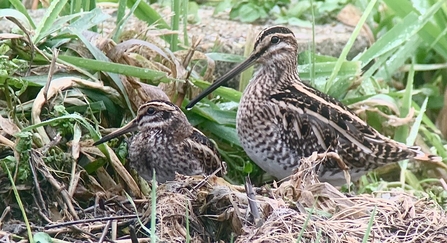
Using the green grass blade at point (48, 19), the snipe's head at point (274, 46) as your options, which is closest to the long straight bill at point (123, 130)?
the green grass blade at point (48, 19)

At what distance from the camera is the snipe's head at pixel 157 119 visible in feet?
16.7

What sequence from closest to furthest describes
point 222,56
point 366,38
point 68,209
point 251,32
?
point 68,209 → point 222,56 → point 251,32 → point 366,38

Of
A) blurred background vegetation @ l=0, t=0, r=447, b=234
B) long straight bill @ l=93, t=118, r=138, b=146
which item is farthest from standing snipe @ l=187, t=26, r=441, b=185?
long straight bill @ l=93, t=118, r=138, b=146

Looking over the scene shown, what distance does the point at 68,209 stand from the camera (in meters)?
4.63

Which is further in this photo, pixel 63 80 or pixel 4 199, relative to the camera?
pixel 63 80

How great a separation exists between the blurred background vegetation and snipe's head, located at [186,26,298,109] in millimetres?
179

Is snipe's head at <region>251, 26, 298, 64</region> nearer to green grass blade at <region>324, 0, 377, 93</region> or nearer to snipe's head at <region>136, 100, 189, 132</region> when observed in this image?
green grass blade at <region>324, 0, 377, 93</region>

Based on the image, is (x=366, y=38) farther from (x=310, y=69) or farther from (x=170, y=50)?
(x=170, y=50)

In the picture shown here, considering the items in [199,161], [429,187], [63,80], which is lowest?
[429,187]

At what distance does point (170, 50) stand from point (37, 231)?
181cm

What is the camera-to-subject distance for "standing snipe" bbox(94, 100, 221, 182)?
503 cm

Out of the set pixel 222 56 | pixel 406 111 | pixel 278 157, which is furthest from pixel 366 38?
pixel 278 157

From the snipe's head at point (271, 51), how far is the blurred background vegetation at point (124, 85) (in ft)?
0.59

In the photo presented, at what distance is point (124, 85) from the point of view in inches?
209
